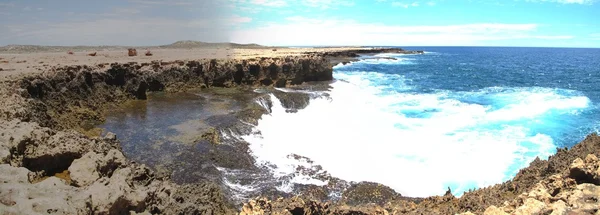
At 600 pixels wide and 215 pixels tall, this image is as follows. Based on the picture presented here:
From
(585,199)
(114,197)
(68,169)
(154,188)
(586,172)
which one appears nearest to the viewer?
(114,197)

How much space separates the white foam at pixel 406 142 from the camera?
38.9ft

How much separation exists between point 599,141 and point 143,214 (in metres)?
9.42

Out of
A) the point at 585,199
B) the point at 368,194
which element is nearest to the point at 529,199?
the point at 585,199

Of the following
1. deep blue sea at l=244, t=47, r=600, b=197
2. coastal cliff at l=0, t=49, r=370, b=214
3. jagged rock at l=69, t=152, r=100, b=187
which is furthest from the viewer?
deep blue sea at l=244, t=47, r=600, b=197

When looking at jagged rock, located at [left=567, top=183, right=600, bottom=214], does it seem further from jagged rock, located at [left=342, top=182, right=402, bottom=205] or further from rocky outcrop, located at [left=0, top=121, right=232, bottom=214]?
rocky outcrop, located at [left=0, top=121, right=232, bottom=214]

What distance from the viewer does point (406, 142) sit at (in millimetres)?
15266

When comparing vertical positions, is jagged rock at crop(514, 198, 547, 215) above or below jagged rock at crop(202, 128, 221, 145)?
above

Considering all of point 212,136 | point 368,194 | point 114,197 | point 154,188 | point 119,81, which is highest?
point 119,81

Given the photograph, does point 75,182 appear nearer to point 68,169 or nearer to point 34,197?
point 68,169

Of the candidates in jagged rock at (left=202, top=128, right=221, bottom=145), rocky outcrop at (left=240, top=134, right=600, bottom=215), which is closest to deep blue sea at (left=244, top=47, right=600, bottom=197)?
jagged rock at (left=202, top=128, right=221, bottom=145)

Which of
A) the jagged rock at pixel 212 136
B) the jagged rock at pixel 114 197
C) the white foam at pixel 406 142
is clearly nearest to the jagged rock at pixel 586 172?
the white foam at pixel 406 142

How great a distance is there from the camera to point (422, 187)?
11203mm

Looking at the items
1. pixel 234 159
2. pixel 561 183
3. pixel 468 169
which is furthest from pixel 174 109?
pixel 561 183

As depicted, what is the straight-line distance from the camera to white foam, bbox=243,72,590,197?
11.9 meters
